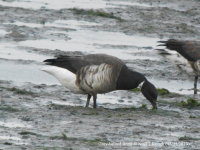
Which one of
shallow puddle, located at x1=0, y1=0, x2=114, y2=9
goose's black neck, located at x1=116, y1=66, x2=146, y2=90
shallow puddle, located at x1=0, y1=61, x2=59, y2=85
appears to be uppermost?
shallow puddle, located at x1=0, y1=0, x2=114, y2=9

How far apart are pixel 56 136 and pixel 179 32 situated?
9954 millimetres

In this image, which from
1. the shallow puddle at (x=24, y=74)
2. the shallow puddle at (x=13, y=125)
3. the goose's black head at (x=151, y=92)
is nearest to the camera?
the shallow puddle at (x=13, y=125)

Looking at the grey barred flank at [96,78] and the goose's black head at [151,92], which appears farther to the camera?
the goose's black head at [151,92]

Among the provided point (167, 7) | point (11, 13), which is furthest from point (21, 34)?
point (167, 7)

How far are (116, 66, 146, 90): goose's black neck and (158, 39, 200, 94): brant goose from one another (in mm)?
2375

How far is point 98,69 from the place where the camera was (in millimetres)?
7414

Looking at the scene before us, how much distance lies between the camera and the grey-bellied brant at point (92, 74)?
7.44m

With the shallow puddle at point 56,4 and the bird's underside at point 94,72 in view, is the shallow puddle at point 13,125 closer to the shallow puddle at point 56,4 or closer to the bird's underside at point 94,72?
the bird's underside at point 94,72

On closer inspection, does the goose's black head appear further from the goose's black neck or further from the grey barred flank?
the grey barred flank

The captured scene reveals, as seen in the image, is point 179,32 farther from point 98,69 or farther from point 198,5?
point 98,69

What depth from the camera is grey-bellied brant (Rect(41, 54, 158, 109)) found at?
24.4ft

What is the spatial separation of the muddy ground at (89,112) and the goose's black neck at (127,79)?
0.39 m

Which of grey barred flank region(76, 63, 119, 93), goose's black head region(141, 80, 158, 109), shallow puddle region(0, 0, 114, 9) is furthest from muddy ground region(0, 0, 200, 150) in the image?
shallow puddle region(0, 0, 114, 9)

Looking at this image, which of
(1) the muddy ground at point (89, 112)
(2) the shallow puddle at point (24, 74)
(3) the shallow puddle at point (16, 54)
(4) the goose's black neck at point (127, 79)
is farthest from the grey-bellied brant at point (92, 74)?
(3) the shallow puddle at point (16, 54)
